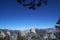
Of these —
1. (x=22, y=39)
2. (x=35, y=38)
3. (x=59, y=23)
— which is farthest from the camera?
(x=35, y=38)

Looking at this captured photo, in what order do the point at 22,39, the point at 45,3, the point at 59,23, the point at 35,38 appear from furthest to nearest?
the point at 35,38 < the point at 22,39 < the point at 59,23 < the point at 45,3

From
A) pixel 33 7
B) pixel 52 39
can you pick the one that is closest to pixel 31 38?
pixel 52 39

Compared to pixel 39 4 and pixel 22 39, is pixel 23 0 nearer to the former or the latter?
pixel 39 4

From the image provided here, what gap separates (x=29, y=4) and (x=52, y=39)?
3760 inches

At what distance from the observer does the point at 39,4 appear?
301 inches

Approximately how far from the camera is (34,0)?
787 cm

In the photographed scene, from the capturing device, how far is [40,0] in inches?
301

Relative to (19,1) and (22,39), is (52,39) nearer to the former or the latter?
(22,39)

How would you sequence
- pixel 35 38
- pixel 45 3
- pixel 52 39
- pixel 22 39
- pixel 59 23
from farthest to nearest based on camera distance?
1. pixel 35 38
2. pixel 52 39
3. pixel 22 39
4. pixel 59 23
5. pixel 45 3

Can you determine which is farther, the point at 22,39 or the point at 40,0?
the point at 22,39

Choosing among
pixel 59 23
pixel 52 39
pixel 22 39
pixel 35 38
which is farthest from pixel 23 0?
pixel 35 38

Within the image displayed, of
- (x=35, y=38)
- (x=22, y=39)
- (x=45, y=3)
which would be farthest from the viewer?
(x=35, y=38)

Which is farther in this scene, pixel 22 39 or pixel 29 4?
pixel 22 39

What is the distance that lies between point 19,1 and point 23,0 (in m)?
0.21
